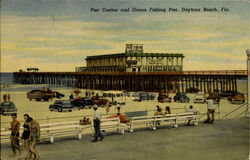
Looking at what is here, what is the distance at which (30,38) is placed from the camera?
124ft

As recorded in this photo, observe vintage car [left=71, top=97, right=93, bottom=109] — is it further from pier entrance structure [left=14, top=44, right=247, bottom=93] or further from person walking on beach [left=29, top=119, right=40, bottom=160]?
person walking on beach [left=29, top=119, right=40, bottom=160]

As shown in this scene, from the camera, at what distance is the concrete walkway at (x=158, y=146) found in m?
9.16

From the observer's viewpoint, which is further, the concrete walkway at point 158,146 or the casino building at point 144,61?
the casino building at point 144,61

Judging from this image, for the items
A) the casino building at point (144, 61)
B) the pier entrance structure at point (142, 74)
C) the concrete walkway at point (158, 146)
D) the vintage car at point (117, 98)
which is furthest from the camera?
the casino building at point (144, 61)

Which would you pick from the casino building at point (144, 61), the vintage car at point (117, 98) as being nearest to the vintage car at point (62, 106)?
the vintage car at point (117, 98)

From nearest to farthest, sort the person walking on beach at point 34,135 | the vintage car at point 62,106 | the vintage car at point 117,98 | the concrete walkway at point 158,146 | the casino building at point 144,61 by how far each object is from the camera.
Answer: the person walking on beach at point 34,135 → the concrete walkway at point 158,146 → the vintage car at point 62,106 → the vintage car at point 117,98 → the casino building at point 144,61

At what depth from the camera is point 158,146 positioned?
1021cm

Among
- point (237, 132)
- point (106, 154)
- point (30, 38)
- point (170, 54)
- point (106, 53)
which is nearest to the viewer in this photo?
point (106, 154)

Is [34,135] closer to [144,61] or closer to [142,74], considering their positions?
[142,74]

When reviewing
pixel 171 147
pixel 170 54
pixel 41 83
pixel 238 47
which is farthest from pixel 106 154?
pixel 41 83

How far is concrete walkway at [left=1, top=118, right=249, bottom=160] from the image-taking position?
9164 millimetres

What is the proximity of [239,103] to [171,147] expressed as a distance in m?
24.9

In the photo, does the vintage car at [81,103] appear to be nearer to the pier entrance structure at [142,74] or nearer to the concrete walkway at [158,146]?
the concrete walkway at [158,146]

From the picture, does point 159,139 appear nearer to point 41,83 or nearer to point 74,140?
point 74,140
